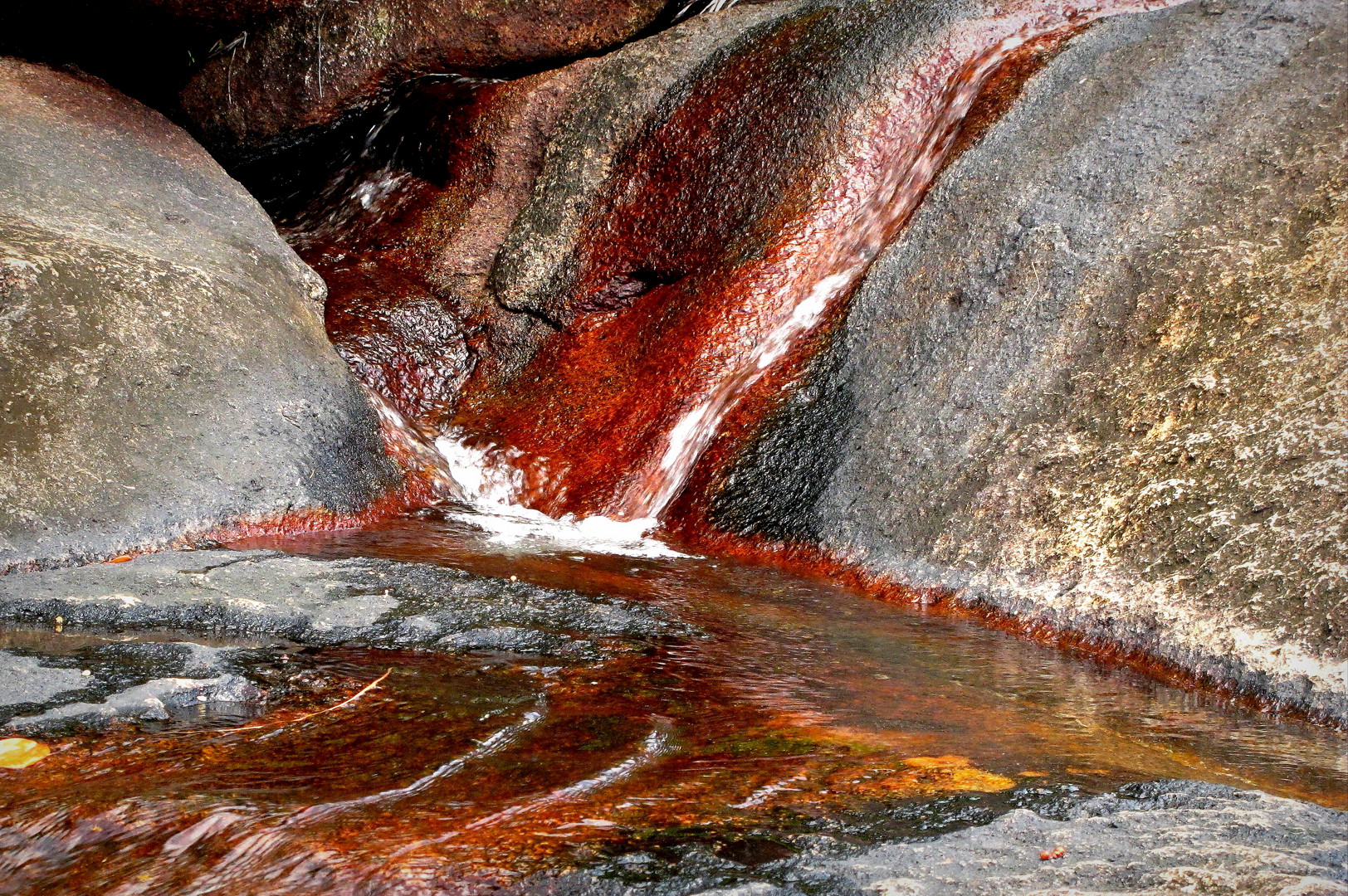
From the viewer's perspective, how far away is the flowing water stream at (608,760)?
6.12 feet

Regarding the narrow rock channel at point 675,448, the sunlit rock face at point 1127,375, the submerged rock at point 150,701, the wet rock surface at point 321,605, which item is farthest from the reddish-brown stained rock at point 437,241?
the submerged rock at point 150,701

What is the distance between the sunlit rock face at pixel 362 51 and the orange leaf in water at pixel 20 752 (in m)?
6.22

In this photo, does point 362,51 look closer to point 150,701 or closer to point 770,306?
point 770,306

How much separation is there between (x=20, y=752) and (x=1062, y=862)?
1929 millimetres

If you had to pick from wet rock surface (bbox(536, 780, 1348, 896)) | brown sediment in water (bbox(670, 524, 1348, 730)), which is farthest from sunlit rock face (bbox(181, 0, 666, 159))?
wet rock surface (bbox(536, 780, 1348, 896))

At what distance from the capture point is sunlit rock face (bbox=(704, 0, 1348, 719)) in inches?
135

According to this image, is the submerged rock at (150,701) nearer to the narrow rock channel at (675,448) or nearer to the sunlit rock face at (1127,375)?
the narrow rock channel at (675,448)

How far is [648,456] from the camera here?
549 cm

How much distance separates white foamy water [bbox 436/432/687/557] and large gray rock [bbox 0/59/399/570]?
0.52 meters

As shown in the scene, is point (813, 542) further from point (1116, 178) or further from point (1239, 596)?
point (1116, 178)

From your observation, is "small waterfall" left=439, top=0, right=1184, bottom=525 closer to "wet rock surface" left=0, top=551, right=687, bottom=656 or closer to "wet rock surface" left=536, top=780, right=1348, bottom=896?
"wet rock surface" left=0, top=551, right=687, bottom=656

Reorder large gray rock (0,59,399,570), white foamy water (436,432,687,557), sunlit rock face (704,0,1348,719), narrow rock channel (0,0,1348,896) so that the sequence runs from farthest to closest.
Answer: white foamy water (436,432,687,557) → large gray rock (0,59,399,570) → sunlit rock face (704,0,1348,719) → narrow rock channel (0,0,1348,896)

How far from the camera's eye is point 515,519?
5.43m

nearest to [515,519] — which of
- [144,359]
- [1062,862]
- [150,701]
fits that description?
[144,359]
